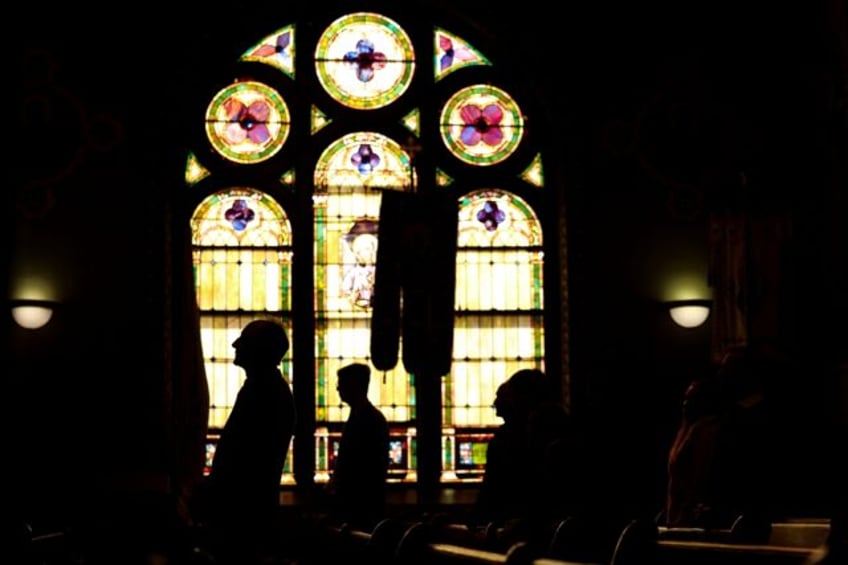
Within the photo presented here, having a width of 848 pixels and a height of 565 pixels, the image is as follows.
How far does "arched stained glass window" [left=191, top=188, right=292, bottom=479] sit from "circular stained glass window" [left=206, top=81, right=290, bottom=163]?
31 centimetres

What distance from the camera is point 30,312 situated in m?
10.5

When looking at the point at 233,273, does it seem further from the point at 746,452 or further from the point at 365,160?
the point at 746,452

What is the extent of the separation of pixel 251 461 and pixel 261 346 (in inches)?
16.9

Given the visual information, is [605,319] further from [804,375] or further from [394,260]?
[394,260]

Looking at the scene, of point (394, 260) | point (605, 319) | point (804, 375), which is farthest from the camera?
point (605, 319)

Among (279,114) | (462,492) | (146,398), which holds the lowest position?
(462,492)

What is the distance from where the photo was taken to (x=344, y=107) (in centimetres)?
1176

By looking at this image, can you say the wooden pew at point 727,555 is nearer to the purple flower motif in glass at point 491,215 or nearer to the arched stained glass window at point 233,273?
the arched stained glass window at point 233,273

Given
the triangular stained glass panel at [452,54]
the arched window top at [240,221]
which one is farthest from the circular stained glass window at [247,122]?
the triangular stained glass panel at [452,54]

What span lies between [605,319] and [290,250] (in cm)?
232

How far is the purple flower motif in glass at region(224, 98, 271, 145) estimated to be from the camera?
1165 centimetres

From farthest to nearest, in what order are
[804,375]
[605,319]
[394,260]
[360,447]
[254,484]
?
1. [605,319]
2. [804,375]
3. [394,260]
4. [360,447]
5. [254,484]

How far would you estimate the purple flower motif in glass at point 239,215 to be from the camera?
37.7 ft

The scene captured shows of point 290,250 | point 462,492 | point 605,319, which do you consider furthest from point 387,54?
point 462,492
